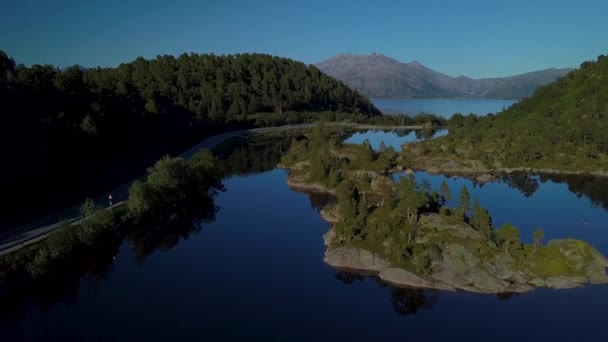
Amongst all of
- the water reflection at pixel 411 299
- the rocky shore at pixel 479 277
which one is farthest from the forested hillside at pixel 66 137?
the rocky shore at pixel 479 277

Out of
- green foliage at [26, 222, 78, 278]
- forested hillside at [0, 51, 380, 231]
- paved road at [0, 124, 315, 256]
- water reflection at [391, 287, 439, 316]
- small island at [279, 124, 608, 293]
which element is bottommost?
water reflection at [391, 287, 439, 316]

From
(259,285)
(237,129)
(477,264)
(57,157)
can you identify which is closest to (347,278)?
(259,285)

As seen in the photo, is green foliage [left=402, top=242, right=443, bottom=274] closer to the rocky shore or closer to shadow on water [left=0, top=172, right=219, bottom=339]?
the rocky shore

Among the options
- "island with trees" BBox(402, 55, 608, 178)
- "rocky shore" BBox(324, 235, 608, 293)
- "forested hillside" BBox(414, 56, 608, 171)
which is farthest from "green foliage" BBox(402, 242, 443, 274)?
"forested hillside" BBox(414, 56, 608, 171)

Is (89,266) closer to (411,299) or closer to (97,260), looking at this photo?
(97,260)

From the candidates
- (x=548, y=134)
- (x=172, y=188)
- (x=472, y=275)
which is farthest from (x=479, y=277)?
(x=548, y=134)

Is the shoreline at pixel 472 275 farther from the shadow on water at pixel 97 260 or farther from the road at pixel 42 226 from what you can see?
the road at pixel 42 226
